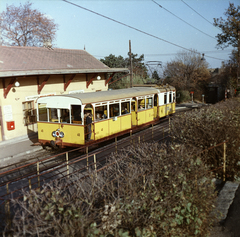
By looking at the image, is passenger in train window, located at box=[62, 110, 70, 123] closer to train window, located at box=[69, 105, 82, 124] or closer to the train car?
the train car

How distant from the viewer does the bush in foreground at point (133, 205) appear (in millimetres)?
3098

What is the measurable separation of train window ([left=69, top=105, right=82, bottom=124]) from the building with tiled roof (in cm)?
499

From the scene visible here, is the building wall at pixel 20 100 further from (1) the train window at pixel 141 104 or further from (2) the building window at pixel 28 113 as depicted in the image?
(1) the train window at pixel 141 104

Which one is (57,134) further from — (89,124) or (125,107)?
(125,107)

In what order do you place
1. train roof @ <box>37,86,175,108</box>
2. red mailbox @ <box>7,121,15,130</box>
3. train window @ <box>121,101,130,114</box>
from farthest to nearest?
red mailbox @ <box>7,121,15,130</box>
train window @ <box>121,101,130,114</box>
train roof @ <box>37,86,175,108</box>

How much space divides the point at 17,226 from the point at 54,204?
0.47m

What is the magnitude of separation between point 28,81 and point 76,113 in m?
6.44

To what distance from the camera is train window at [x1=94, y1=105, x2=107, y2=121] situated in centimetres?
1291

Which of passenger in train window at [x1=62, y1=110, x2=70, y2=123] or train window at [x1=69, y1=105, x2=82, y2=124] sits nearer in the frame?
train window at [x1=69, y1=105, x2=82, y2=124]

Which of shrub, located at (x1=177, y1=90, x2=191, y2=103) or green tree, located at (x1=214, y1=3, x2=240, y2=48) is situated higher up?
green tree, located at (x1=214, y1=3, x2=240, y2=48)

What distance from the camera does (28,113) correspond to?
17406mm

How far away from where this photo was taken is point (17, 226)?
313cm

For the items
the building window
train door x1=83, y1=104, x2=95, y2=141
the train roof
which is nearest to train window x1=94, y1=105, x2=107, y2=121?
train door x1=83, y1=104, x2=95, y2=141

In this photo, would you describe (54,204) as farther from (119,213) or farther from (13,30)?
(13,30)
